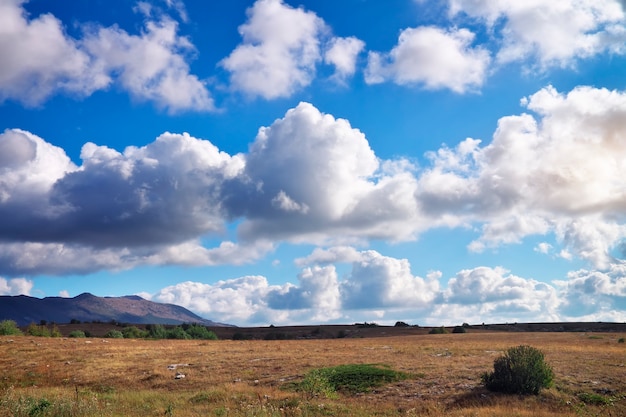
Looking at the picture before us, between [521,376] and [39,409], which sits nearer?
[39,409]

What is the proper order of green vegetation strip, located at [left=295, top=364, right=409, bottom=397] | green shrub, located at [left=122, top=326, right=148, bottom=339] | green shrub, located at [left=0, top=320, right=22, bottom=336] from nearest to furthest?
green vegetation strip, located at [left=295, top=364, right=409, bottom=397], green shrub, located at [left=0, top=320, right=22, bottom=336], green shrub, located at [left=122, top=326, right=148, bottom=339]

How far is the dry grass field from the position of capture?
1731cm

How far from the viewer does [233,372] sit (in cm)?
2900

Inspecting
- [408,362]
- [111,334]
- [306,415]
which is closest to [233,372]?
[408,362]

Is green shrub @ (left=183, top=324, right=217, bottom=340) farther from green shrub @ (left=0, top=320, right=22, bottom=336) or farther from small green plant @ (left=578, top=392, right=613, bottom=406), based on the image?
small green plant @ (left=578, top=392, right=613, bottom=406)

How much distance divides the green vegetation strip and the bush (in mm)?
4912

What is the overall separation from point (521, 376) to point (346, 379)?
26.7ft

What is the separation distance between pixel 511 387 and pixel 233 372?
1591 cm

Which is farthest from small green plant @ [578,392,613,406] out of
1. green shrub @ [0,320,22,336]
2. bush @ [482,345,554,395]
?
green shrub @ [0,320,22,336]

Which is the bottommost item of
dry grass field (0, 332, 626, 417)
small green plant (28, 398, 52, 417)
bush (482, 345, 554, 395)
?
dry grass field (0, 332, 626, 417)

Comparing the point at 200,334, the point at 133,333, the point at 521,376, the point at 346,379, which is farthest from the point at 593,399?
the point at 133,333

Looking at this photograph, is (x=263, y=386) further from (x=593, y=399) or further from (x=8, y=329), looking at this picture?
(x=8, y=329)

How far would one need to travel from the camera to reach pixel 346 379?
78.7 feet

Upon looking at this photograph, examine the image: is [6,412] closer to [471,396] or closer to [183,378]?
[183,378]
